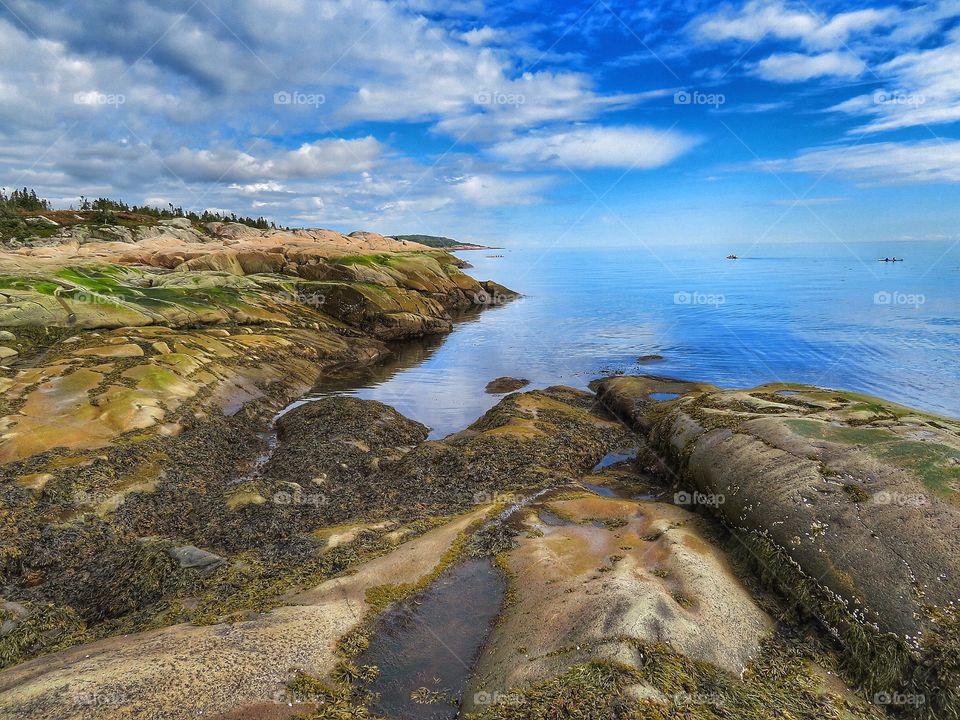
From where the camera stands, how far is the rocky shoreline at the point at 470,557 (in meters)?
6.21

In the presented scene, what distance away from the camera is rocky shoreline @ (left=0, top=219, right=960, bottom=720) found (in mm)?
6215

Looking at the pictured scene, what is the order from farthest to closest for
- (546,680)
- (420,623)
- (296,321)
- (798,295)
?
(798,295) < (296,321) < (420,623) < (546,680)

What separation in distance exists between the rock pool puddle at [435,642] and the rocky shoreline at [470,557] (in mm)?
39

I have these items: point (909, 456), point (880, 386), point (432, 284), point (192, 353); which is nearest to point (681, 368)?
point (880, 386)

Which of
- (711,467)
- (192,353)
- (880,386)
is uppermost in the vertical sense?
(192,353)

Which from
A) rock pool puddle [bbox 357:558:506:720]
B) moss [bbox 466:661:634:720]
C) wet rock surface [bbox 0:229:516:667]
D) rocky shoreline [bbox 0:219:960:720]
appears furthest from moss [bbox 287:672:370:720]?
wet rock surface [bbox 0:229:516:667]

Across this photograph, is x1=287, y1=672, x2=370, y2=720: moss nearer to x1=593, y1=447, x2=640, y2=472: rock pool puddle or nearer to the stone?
the stone

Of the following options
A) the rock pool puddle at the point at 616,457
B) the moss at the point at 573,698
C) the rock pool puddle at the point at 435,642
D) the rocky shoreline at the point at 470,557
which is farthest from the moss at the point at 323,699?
the rock pool puddle at the point at 616,457

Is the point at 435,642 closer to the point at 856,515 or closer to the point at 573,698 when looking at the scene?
the point at 573,698

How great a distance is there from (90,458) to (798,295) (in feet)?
268

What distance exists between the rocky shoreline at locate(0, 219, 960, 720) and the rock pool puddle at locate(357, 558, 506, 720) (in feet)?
0.13

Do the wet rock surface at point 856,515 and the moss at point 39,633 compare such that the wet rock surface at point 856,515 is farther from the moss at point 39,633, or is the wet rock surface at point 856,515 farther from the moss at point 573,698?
the moss at point 39,633

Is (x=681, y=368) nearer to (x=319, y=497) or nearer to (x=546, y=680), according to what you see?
(x=319, y=497)

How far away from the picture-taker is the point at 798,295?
234ft
